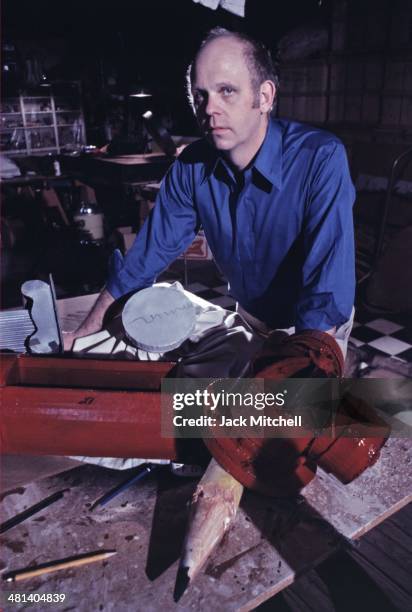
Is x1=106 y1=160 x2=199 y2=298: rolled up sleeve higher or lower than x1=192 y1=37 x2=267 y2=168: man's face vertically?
lower

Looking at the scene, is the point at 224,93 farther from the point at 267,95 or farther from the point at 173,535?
the point at 173,535

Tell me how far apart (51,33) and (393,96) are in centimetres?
802

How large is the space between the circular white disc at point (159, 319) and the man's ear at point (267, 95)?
66 cm

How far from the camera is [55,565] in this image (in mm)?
961

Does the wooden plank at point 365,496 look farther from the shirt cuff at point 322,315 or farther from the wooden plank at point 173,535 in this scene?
the shirt cuff at point 322,315

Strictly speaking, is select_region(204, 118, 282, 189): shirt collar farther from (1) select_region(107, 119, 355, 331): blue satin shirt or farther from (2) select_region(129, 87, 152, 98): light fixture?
(2) select_region(129, 87, 152, 98): light fixture

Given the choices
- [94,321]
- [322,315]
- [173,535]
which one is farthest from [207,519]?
[94,321]

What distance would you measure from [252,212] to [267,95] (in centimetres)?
37

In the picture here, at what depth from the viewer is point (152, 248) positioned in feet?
6.15

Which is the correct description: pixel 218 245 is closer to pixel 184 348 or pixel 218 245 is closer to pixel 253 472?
pixel 184 348

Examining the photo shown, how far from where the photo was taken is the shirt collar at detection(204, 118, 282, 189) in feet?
5.30

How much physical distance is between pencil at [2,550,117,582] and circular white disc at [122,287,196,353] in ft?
1.73

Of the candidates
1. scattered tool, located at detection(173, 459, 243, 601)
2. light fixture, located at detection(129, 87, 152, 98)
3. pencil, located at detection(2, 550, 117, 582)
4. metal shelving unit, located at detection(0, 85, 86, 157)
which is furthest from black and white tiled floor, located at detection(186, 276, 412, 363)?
metal shelving unit, located at detection(0, 85, 86, 157)

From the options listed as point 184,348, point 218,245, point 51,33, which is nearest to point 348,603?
point 184,348
